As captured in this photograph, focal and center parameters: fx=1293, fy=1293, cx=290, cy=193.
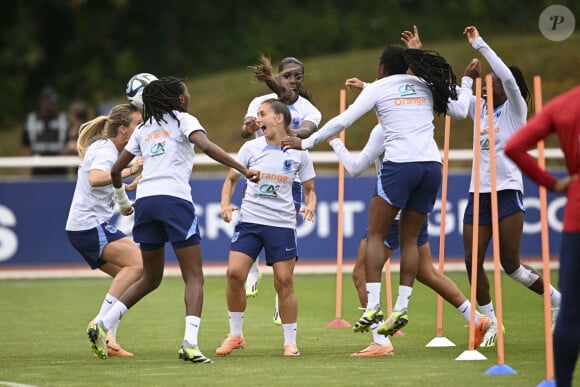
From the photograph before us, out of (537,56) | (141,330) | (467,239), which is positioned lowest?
(141,330)

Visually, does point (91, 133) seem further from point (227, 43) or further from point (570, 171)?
point (227, 43)

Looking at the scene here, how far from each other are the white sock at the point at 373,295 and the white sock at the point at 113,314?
211 cm

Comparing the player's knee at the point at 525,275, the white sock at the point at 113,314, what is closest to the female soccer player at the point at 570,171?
the player's knee at the point at 525,275

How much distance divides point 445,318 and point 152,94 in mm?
5083


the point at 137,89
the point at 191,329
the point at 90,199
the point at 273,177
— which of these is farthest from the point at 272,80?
the point at 191,329

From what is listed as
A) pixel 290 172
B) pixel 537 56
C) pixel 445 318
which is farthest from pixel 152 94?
pixel 537 56

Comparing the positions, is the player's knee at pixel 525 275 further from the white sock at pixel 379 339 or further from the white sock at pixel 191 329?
the white sock at pixel 191 329

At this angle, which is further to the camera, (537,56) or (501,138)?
(537,56)

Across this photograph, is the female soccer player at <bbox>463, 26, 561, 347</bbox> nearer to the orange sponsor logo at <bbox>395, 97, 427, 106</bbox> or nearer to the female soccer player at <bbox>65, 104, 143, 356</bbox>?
the orange sponsor logo at <bbox>395, 97, 427, 106</bbox>

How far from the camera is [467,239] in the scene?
38.0 feet

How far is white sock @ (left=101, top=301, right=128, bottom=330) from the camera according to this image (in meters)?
10.8

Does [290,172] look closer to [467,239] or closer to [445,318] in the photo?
[467,239]

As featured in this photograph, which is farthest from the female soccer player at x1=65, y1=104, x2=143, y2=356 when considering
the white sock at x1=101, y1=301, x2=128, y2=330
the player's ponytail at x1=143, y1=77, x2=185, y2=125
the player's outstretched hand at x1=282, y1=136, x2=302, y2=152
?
the player's outstretched hand at x1=282, y1=136, x2=302, y2=152

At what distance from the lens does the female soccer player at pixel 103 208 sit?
1161 cm
